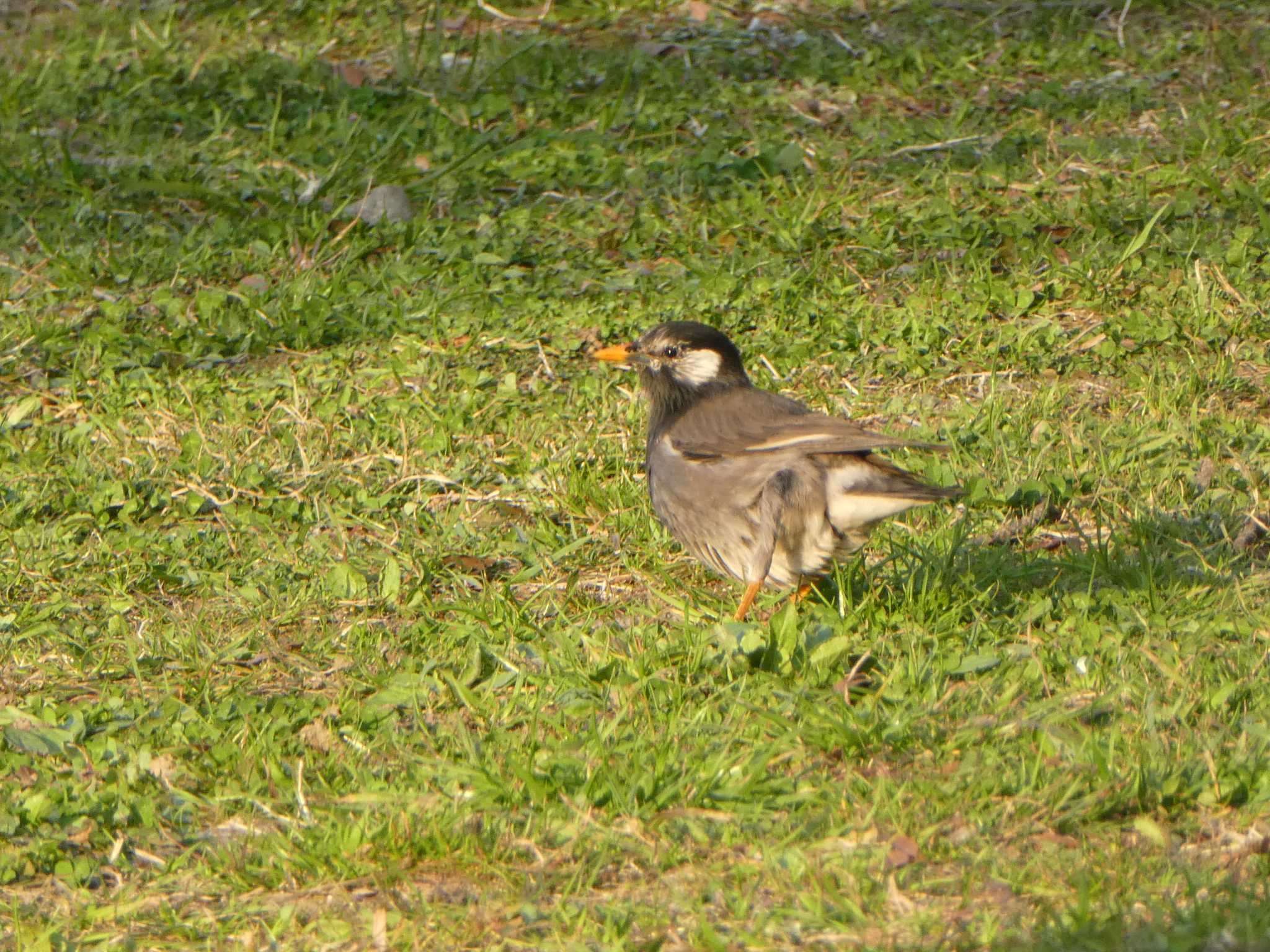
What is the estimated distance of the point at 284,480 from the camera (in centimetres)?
669

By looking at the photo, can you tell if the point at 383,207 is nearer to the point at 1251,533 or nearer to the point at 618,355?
the point at 618,355

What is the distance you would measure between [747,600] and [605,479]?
127 centimetres

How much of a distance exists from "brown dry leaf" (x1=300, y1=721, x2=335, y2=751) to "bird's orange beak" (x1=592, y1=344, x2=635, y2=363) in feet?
6.64

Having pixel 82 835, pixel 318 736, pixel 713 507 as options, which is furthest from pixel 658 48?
pixel 82 835

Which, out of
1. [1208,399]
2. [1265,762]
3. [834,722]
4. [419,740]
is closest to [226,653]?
[419,740]

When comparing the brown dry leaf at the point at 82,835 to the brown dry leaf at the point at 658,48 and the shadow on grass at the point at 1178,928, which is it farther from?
the brown dry leaf at the point at 658,48

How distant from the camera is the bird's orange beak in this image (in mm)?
6332

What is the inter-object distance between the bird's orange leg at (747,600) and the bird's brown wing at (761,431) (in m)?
0.45

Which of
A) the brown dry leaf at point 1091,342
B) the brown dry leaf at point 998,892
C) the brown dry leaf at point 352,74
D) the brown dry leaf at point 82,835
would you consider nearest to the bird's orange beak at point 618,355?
the brown dry leaf at point 1091,342

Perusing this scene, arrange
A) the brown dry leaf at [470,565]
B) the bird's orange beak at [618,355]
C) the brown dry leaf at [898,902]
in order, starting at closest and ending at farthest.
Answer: the brown dry leaf at [898,902] → the brown dry leaf at [470,565] → the bird's orange beak at [618,355]

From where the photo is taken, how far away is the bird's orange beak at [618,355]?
20.8 ft

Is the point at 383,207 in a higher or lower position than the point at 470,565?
higher

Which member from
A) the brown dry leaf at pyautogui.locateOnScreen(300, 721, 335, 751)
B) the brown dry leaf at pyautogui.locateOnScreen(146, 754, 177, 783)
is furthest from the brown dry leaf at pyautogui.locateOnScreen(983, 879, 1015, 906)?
the brown dry leaf at pyautogui.locateOnScreen(146, 754, 177, 783)

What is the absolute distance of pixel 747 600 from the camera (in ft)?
17.9
